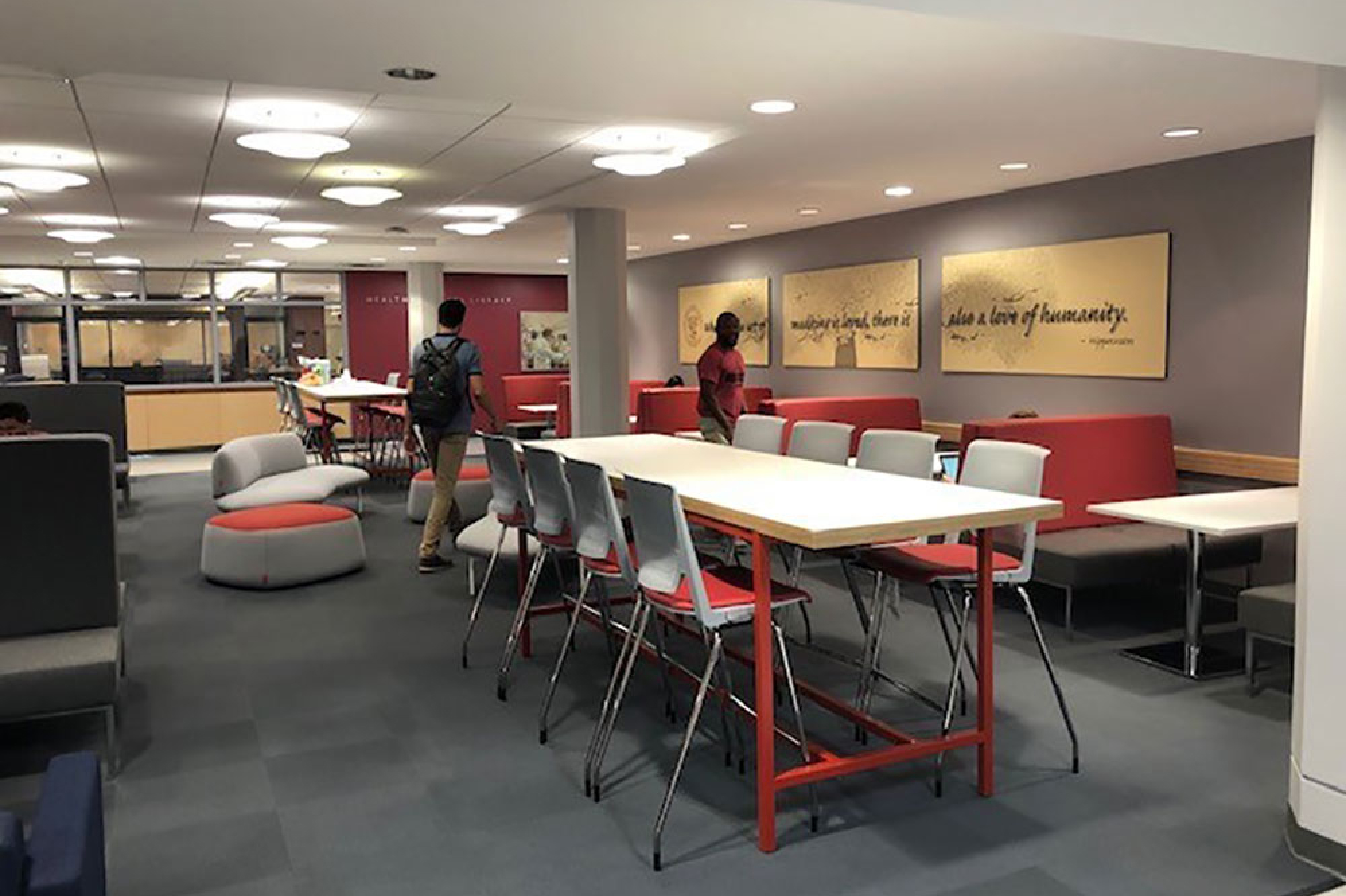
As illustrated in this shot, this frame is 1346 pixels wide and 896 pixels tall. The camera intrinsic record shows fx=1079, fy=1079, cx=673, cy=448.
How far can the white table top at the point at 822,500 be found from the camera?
2.92 meters

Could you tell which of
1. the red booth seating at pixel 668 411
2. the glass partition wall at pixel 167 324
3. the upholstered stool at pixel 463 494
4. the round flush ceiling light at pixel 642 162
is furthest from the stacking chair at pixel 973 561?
the glass partition wall at pixel 167 324

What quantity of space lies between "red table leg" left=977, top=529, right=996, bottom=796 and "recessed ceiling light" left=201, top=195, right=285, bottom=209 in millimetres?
6356

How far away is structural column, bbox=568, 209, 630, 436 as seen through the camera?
27.5ft

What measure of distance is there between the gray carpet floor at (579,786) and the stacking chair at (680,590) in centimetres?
24

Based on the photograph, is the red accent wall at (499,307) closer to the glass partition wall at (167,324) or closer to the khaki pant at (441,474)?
the glass partition wall at (167,324)

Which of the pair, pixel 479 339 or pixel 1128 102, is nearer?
pixel 1128 102

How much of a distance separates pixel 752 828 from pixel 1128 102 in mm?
3541

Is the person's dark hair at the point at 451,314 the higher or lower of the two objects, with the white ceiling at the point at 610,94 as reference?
lower

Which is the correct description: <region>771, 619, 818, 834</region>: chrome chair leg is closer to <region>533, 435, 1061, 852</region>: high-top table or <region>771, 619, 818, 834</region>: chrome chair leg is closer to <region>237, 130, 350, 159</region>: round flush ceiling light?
<region>533, 435, 1061, 852</region>: high-top table

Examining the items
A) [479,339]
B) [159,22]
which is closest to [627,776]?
[159,22]

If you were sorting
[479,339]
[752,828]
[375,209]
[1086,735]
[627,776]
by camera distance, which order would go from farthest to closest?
1. [479,339]
2. [375,209]
3. [1086,735]
4. [627,776]
5. [752,828]

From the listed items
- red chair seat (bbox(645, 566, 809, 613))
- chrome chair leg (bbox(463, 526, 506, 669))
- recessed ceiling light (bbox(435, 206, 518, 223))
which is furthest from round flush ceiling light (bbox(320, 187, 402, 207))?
red chair seat (bbox(645, 566, 809, 613))

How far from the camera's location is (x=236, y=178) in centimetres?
697

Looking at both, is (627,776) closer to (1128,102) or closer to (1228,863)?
(1228,863)
